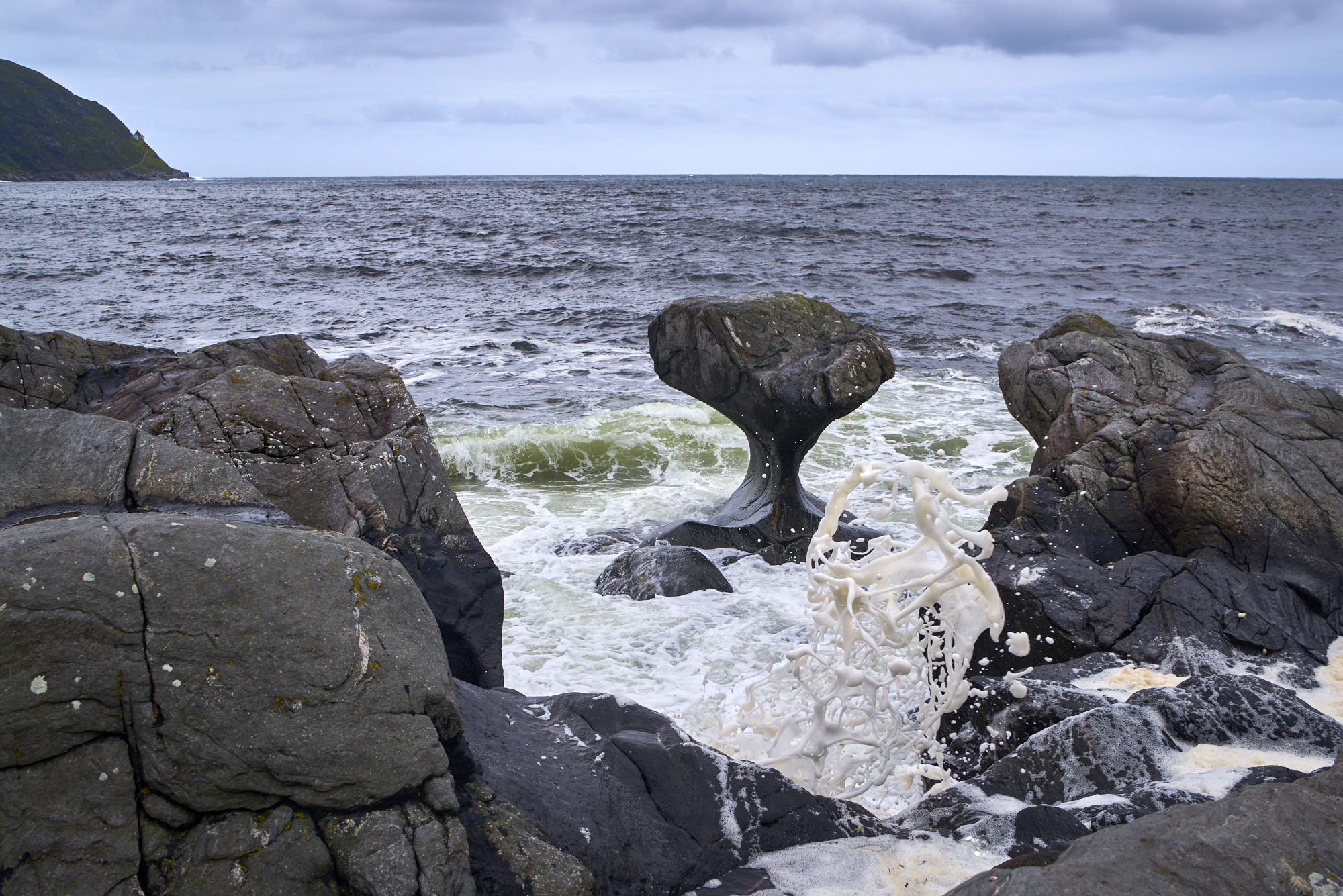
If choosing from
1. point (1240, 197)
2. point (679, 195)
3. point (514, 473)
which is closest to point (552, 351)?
point (514, 473)

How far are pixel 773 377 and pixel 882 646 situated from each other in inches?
166

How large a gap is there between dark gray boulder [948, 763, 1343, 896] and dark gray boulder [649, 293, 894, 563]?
5.63 meters

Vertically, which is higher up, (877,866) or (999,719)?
(877,866)

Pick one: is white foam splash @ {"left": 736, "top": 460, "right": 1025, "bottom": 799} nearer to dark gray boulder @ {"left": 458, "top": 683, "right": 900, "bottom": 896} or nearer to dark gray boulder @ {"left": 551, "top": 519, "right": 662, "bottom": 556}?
dark gray boulder @ {"left": 458, "top": 683, "right": 900, "bottom": 896}

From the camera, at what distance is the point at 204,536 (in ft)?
8.04

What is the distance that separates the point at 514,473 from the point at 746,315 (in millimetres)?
→ 4282

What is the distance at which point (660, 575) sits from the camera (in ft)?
22.9

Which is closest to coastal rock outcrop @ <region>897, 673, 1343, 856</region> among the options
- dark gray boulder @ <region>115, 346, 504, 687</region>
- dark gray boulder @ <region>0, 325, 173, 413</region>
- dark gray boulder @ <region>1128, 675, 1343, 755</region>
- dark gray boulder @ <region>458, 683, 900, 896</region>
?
dark gray boulder @ <region>1128, 675, 1343, 755</region>

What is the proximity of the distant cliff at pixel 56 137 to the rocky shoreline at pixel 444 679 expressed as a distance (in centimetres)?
12118

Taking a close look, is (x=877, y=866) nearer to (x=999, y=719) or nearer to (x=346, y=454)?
(x=999, y=719)

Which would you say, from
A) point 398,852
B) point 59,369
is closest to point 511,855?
point 398,852

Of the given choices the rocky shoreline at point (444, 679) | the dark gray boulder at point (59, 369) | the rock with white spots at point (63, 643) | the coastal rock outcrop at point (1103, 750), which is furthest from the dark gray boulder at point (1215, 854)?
the dark gray boulder at point (59, 369)

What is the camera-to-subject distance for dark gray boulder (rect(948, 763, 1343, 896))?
2.04 metres

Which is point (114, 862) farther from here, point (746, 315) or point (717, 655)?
point (746, 315)
